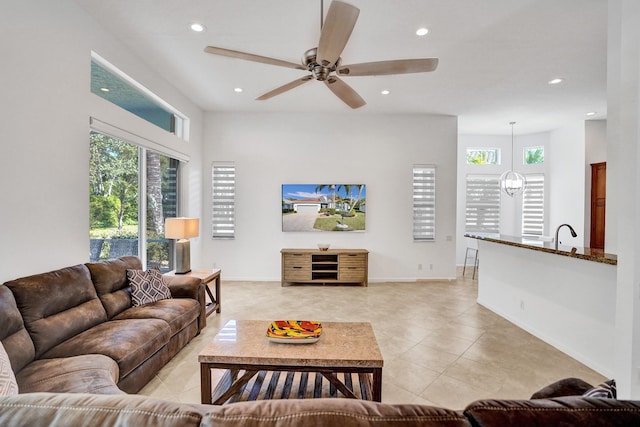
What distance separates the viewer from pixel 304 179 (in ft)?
18.7

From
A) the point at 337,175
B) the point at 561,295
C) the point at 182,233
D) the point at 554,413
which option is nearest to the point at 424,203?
the point at 337,175

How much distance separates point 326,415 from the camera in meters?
0.73

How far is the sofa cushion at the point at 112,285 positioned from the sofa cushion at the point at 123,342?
0.21 metres

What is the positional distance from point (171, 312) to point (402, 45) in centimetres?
370

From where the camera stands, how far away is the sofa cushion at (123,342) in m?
1.92

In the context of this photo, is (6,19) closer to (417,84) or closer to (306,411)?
(306,411)

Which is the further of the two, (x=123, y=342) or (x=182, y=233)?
(x=182, y=233)

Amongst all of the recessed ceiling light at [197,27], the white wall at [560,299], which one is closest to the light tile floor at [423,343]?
the white wall at [560,299]

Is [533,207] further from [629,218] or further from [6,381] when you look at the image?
[6,381]

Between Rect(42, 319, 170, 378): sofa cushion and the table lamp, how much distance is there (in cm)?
139

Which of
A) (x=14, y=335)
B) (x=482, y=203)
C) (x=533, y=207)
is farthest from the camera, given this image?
(x=482, y=203)

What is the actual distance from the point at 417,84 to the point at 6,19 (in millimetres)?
4359

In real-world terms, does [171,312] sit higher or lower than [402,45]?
lower

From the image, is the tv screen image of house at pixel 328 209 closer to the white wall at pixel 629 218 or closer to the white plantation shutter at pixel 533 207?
the white wall at pixel 629 218
